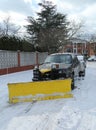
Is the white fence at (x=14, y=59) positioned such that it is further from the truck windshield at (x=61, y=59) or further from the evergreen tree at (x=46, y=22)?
the evergreen tree at (x=46, y=22)

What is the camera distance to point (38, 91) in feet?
33.3

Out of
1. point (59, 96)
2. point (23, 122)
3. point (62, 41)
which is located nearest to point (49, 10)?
point (62, 41)

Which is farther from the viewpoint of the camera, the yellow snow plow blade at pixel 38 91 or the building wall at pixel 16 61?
the building wall at pixel 16 61

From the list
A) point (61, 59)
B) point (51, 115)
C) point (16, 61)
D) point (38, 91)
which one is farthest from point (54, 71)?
point (16, 61)

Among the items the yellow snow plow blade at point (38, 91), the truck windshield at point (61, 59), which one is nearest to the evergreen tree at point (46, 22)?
the truck windshield at point (61, 59)

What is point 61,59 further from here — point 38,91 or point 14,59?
point 14,59

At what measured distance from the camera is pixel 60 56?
14555 millimetres

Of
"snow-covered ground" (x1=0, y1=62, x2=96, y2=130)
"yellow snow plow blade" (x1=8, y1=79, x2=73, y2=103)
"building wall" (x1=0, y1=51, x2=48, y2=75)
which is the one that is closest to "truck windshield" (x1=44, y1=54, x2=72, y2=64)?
"yellow snow plow blade" (x1=8, y1=79, x2=73, y2=103)

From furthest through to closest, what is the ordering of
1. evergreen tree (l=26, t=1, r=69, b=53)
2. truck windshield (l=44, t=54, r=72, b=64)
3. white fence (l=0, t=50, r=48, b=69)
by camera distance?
evergreen tree (l=26, t=1, r=69, b=53) → white fence (l=0, t=50, r=48, b=69) → truck windshield (l=44, t=54, r=72, b=64)

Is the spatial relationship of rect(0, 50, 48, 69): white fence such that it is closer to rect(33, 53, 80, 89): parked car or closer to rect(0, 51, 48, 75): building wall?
rect(0, 51, 48, 75): building wall

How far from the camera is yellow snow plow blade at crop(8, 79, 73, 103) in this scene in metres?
9.91

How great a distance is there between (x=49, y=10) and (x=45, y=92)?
43.5m

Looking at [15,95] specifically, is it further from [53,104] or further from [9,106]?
[53,104]

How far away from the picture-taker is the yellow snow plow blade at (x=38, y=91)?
9.91 meters
